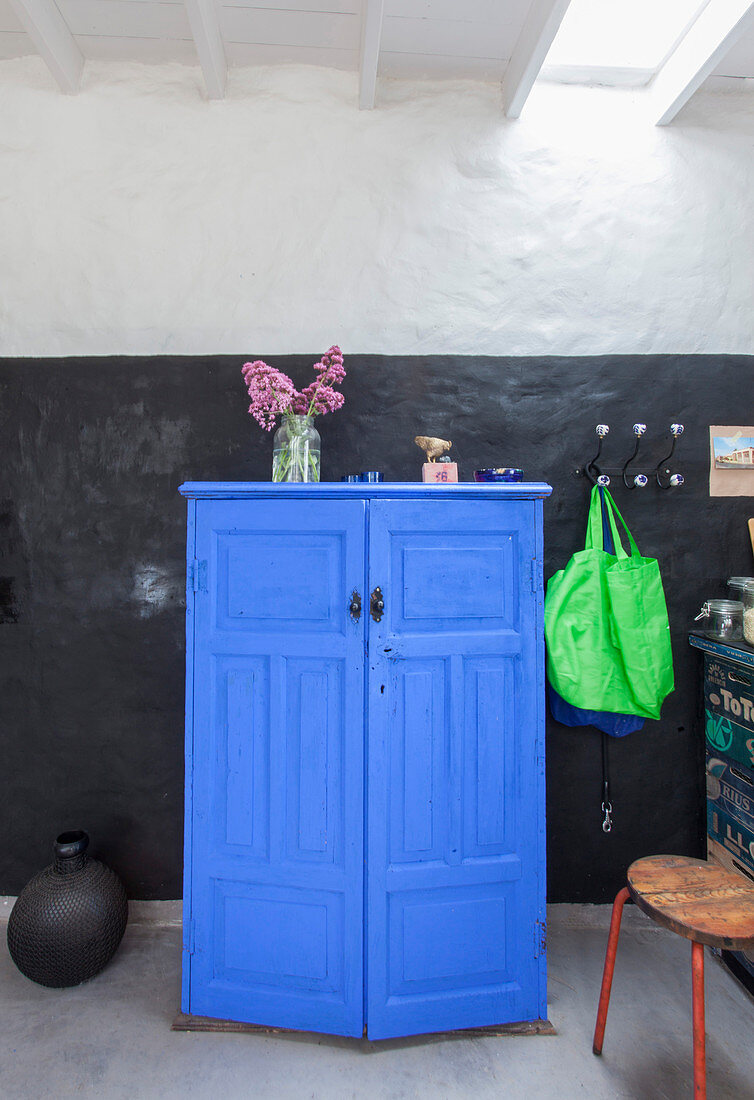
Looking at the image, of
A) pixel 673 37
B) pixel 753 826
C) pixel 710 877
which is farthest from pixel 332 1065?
pixel 673 37

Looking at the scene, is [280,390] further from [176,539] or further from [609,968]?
[609,968]

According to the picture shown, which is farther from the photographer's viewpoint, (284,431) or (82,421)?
(82,421)

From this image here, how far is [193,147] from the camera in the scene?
237 centimetres

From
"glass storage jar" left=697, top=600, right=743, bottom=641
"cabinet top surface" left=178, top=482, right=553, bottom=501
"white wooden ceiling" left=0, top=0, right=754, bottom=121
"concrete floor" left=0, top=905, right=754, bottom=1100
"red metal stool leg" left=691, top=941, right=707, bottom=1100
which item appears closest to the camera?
"red metal stool leg" left=691, top=941, right=707, bottom=1100

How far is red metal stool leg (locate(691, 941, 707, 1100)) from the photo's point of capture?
4.46 feet

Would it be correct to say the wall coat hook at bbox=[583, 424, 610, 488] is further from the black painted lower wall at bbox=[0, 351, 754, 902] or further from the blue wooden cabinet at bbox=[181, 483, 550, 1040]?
the blue wooden cabinet at bbox=[181, 483, 550, 1040]

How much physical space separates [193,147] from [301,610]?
2.06m

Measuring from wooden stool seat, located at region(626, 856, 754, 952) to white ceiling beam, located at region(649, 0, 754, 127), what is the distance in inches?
111

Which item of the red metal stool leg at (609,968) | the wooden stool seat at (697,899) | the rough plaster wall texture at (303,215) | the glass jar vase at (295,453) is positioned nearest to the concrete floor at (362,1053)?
the red metal stool leg at (609,968)

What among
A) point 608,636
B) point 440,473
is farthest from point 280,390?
point 608,636

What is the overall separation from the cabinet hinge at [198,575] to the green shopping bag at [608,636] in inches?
49.9

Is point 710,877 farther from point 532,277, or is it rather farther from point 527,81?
point 527,81

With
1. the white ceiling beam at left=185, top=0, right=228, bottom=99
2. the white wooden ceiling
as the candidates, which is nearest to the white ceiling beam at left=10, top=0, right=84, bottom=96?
the white wooden ceiling

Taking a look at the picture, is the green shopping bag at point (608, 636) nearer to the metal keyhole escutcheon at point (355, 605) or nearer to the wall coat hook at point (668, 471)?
the wall coat hook at point (668, 471)
